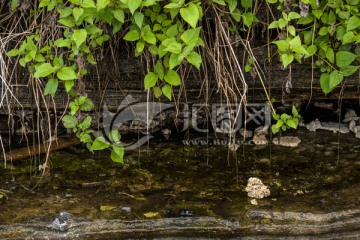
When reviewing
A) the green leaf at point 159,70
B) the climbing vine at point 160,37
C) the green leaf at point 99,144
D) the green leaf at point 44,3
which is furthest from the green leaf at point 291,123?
the green leaf at point 44,3

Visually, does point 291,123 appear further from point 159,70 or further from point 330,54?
point 159,70

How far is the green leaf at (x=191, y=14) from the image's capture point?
2287mm

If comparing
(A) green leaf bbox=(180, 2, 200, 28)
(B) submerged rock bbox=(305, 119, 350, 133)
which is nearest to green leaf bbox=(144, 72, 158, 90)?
(A) green leaf bbox=(180, 2, 200, 28)

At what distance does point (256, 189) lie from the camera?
2.77 metres

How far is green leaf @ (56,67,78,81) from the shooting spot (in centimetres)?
245

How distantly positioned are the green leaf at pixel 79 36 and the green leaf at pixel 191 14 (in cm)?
44

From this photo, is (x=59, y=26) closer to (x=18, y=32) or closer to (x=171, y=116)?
(x=18, y=32)

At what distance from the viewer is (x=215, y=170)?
3.08 metres

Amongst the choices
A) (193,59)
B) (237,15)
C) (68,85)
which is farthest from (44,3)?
(237,15)

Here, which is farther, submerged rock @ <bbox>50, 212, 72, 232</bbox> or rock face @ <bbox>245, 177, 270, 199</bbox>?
rock face @ <bbox>245, 177, 270, 199</bbox>

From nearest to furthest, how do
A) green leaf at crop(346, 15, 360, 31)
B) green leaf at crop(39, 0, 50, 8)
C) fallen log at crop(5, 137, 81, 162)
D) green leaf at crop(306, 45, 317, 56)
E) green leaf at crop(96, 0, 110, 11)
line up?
green leaf at crop(96, 0, 110, 11) < green leaf at crop(39, 0, 50, 8) < green leaf at crop(346, 15, 360, 31) < green leaf at crop(306, 45, 317, 56) < fallen log at crop(5, 137, 81, 162)

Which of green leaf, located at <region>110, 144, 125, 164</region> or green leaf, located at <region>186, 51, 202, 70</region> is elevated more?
green leaf, located at <region>186, 51, 202, 70</region>

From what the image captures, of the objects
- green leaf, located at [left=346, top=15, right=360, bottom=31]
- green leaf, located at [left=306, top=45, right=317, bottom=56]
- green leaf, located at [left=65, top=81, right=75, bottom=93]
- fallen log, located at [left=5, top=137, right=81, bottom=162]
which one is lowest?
fallen log, located at [left=5, top=137, right=81, bottom=162]

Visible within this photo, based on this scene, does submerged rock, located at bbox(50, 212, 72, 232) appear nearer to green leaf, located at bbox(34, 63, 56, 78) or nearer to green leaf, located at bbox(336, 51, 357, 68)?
green leaf, located at bbox(34, 63, 56, 78)
